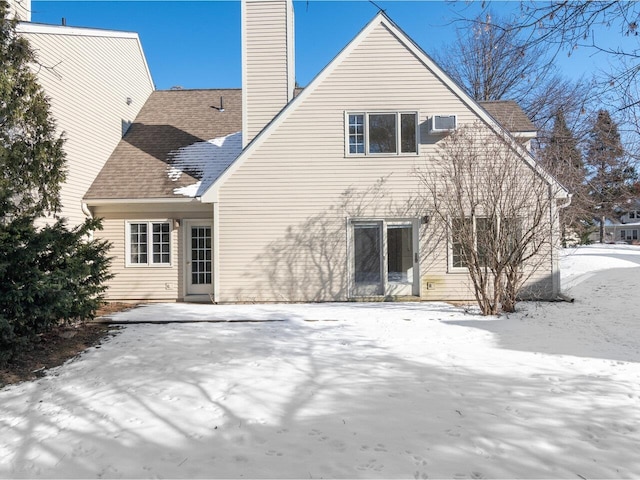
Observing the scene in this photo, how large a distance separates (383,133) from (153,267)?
733 centimetres

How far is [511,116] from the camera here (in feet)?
35.6

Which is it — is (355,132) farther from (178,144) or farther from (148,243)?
(148,243)

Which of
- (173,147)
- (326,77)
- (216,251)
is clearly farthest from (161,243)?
(326,77)

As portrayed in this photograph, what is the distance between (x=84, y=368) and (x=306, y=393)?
3013 millimetres

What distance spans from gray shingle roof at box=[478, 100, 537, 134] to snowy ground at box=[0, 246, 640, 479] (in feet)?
21.2

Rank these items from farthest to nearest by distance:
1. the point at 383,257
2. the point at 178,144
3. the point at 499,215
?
the point at 178,144 → the point at 383,257 → the point at 499,215

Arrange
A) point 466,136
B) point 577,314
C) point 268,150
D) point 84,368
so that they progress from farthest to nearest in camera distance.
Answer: point 268,150 → point 466,136 → point 577,314 → point 84,368

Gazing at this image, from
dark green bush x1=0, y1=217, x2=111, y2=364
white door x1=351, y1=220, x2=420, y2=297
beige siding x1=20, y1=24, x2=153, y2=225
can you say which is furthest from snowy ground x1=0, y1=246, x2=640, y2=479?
beige siding x1=20, y1=24, x2=153, y2=225

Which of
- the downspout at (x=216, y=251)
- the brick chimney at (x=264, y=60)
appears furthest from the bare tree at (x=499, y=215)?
the downspout at (x=216, y=251)

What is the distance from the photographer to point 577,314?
25.8 ft

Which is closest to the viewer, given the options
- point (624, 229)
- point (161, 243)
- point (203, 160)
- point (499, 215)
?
point (499, 215)

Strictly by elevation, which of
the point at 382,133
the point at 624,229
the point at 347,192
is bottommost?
the point at 624,229

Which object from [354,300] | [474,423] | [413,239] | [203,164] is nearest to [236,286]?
[354,300]

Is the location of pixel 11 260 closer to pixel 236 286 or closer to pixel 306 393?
pixel 306 393
